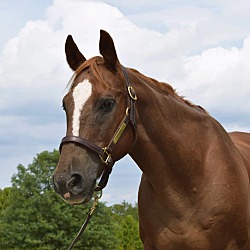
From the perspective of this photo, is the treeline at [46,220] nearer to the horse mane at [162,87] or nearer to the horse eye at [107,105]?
the horse mane at [162,87]

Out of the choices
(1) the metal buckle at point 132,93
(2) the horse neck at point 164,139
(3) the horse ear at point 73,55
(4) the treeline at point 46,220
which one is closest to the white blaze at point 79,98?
(1) the metal buckle at point 132,93

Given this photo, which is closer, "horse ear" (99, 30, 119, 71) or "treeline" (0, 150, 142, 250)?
"horse ear" (99, 30, 119, 71)

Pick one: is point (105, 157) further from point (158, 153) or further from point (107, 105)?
point (158, 153)

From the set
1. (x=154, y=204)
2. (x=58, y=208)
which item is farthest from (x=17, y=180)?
(x=154, y=204)

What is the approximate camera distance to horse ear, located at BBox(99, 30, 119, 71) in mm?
5375

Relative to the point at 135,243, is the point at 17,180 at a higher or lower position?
higher

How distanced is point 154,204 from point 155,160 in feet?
1.66

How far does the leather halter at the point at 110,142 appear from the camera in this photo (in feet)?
16.6

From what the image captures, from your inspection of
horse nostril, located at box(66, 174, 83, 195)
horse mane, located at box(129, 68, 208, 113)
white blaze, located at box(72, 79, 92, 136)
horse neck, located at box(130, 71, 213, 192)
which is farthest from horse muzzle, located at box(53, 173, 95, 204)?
horse mane, located at box(129, 68, 208, 113)

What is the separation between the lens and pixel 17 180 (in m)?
47.8

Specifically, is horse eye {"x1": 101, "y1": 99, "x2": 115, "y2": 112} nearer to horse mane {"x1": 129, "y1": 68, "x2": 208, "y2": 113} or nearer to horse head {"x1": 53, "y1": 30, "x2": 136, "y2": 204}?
horse head {"x1": 53, "y1": 30, "x2": 136, "y2": 204}

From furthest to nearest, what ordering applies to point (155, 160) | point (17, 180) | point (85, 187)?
point (17, 180), point (155, 160), point (85, 187)

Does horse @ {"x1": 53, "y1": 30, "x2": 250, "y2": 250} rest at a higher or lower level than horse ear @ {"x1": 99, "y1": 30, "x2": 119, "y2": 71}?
lower

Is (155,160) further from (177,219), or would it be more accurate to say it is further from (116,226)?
(116,226)
